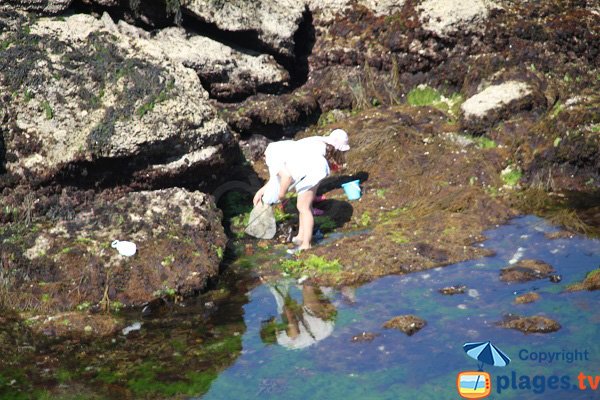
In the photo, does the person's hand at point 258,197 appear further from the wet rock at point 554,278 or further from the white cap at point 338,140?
the wet rock at point 554,278

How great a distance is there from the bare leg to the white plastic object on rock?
2.19 metres

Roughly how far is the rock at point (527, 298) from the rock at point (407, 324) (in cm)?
108

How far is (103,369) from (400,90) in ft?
27.9

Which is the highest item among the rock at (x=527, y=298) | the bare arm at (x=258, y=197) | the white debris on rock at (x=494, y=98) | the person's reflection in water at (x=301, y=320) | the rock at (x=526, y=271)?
the white debris on rock at (x=494, y=98)

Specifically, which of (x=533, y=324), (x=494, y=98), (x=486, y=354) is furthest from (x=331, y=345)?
(x=494, y=98)

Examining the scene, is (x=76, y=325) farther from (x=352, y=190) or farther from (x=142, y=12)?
(x=142, y=12)

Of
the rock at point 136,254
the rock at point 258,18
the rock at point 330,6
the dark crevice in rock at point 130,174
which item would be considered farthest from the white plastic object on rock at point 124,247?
the rock at point 330,6

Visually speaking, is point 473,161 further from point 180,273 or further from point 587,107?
point 180,273

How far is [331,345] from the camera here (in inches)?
322

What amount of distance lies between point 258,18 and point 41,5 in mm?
3699

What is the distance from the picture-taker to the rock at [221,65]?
13680 mm

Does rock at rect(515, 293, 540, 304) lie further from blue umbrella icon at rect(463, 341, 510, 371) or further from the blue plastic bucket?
the blue plastic bucket

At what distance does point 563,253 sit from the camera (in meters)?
9.95

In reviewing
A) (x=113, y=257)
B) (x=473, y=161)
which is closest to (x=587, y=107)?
(x=473, y=161)
